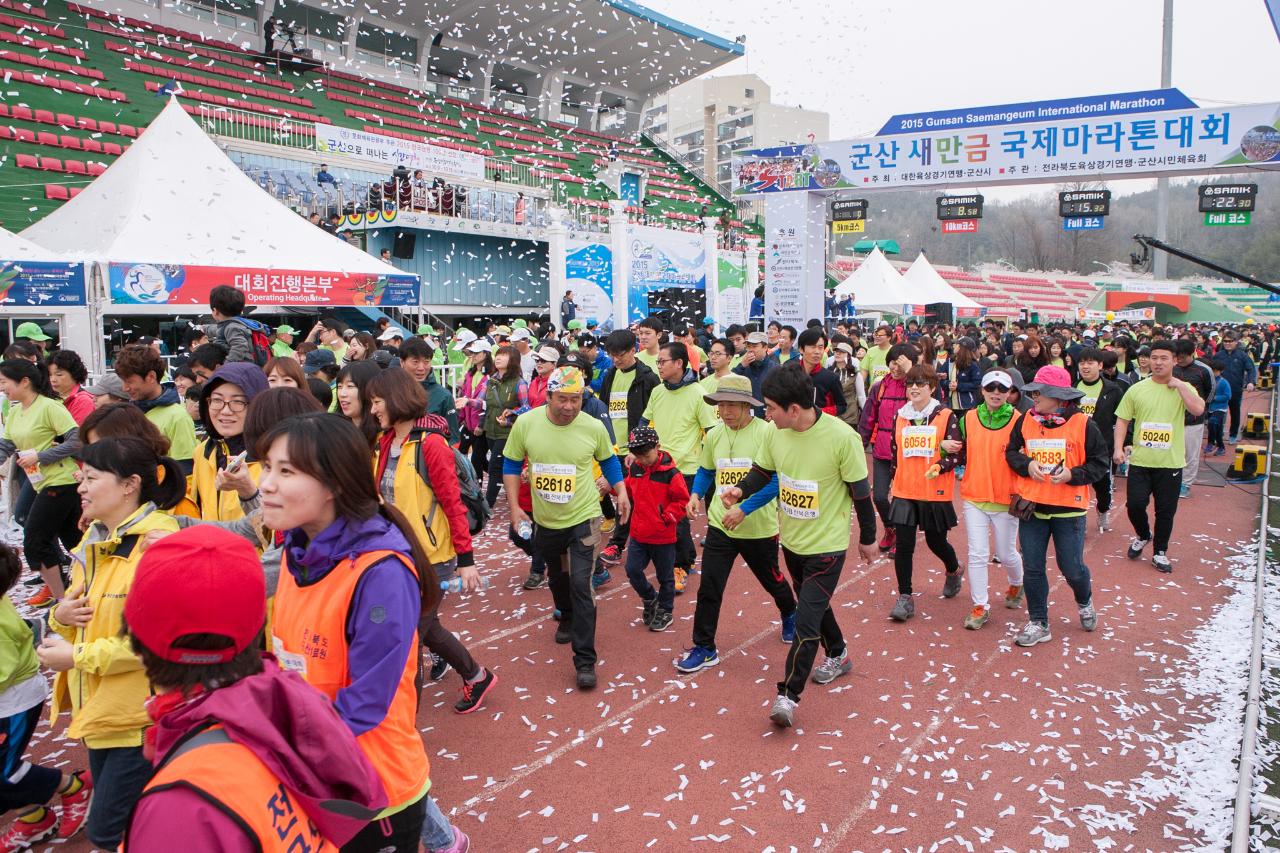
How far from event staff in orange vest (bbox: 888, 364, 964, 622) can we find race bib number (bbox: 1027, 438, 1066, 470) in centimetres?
46

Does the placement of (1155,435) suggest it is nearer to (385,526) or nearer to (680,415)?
(680,415)

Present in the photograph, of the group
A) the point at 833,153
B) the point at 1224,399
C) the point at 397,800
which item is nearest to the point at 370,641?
the point at 397,800

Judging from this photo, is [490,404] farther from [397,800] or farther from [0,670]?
[397,800]

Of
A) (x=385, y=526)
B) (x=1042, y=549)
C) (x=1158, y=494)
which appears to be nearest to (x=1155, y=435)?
(x=1158, y=494)

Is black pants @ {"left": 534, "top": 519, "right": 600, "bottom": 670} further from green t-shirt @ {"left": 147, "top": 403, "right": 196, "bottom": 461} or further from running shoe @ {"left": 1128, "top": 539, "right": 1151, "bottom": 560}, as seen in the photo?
running shoe @ {"left": 1128, "top": 539, "right": 1151, "bottom": 560}

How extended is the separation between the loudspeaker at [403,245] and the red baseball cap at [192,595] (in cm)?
2055

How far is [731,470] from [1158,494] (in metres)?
4.21

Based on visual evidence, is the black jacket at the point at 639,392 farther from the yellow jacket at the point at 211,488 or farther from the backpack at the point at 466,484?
the yellow jacket at the point at 211,488

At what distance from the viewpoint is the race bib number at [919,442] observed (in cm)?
569

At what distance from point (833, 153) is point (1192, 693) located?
1372 cm

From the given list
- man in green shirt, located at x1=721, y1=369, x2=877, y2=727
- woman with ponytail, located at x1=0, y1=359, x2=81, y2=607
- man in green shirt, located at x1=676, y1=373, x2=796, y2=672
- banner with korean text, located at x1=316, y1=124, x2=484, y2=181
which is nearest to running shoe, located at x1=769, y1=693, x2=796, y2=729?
man in green shirt, located at x1=721, y1=369, x2=877, y2=727

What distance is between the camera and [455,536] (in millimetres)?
3902

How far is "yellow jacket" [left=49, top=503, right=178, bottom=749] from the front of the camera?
2537mm

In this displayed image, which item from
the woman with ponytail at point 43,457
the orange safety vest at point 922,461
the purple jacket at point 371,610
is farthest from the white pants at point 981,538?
the woman with ponytail at point 43,457
